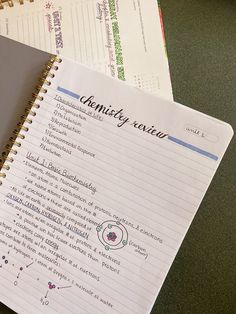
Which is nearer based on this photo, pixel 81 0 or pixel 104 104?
pixel 104 104

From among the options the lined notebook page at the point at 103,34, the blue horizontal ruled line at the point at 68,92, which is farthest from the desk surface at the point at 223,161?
the blue horizontal ruled line at the point at 68,92

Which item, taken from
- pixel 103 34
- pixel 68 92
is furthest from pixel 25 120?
pixel 103 34

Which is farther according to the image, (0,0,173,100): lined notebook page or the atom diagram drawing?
(0,0,173,100): lined notebook page

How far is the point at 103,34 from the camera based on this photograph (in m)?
0.67

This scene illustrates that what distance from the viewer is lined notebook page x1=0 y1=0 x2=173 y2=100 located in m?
0.65

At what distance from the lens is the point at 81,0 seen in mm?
682

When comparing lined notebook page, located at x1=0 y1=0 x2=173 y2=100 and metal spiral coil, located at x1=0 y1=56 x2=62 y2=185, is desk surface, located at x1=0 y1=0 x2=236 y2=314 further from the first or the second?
metal spiral coil, located at x1=0 y1=56 x2=62 y2=185

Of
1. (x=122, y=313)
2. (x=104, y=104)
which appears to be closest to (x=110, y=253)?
(x=122, y=313)

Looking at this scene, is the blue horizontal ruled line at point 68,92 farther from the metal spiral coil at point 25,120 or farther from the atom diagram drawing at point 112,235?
the atom diagram drawing at point 112,235

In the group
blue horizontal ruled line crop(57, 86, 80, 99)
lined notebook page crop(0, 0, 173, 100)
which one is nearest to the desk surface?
lined notebook page crop(0, 0, 173, 100)

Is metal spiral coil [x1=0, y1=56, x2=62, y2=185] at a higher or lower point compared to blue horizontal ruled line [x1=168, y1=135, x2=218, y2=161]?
lower

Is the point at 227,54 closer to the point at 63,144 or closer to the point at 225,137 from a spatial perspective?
the point at 225,137

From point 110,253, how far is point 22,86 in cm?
26

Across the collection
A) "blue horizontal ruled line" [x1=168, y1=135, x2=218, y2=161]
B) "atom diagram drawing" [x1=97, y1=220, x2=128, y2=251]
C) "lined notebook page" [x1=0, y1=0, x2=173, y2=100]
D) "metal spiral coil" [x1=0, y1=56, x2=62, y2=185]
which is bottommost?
"atom diagram drawing" [x1=97, y1=220, x2=128, y2=251]
